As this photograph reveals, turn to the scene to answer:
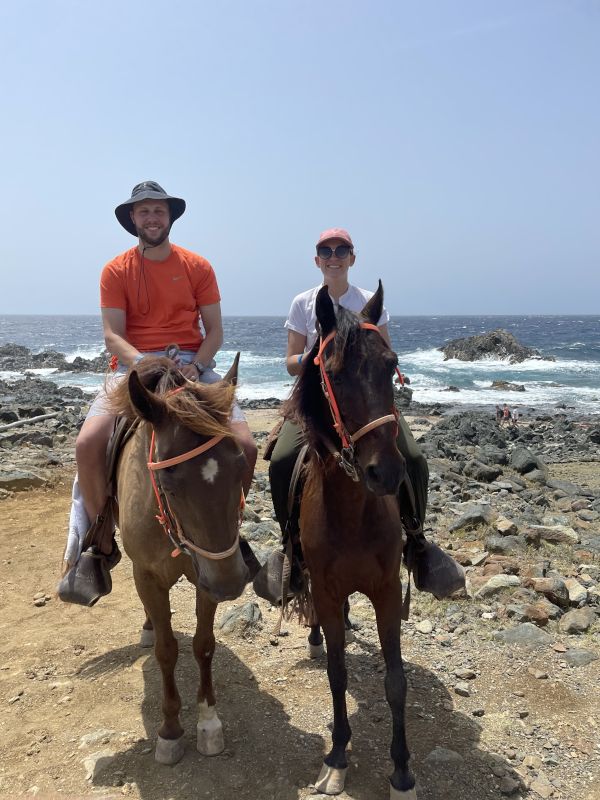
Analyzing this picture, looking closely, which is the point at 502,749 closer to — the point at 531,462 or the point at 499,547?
the point at 499,547

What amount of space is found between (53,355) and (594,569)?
50417 mm

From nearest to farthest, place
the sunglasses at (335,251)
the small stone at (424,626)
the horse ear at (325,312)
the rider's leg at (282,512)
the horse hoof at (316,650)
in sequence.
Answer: the horse ear at (325,312) < the rider's leg at (282,512) < the sunglasses at (335,251) < the horse hoof at (316,650) < the small stone at (424,626)

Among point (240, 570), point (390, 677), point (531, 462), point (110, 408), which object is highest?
point (110, 408)

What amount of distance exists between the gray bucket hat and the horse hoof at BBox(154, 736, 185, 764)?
377 cm

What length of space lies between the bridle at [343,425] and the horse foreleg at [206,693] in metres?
1.40

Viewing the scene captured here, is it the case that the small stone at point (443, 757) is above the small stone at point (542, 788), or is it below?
above

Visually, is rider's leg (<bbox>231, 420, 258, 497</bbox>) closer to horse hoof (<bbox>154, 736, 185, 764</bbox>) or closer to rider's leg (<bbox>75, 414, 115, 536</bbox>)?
rider's leg (<bbox>75, 414, 115, 536</bbox>)

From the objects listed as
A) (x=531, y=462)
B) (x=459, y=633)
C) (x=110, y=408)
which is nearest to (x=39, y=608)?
(x=110, y=408)

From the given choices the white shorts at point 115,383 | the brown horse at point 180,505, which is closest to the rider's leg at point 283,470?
the white shorts at point 115,383

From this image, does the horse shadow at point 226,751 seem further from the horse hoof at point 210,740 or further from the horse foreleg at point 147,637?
the horse foreleg at point 147,637

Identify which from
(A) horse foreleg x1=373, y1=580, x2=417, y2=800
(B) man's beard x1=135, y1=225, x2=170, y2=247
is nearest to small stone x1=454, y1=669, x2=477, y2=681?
(A) horse foreleg x1=373, y1=580, x2=417, y2=800

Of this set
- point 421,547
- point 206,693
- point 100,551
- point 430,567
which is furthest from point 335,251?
point 206,693

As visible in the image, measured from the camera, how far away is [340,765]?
3.42 metres

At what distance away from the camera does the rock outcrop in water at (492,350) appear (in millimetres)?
50031
